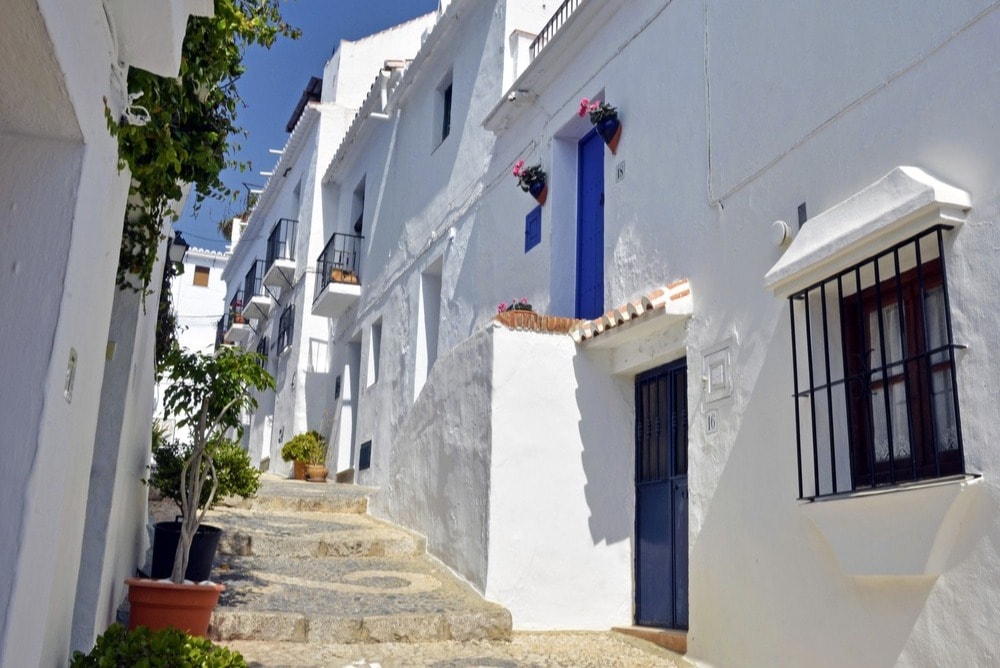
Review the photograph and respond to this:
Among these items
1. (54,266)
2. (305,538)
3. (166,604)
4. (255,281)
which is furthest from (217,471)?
(255,281)

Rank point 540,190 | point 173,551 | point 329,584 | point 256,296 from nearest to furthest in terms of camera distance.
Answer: point 173,551, point 329,584, point 540,190, point 256,296

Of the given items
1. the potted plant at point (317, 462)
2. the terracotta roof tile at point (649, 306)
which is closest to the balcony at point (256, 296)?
the potted plant at point (317, 462)

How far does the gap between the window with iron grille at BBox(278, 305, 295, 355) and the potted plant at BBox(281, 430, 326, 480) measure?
2845mm

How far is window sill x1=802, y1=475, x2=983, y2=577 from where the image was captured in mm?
4129

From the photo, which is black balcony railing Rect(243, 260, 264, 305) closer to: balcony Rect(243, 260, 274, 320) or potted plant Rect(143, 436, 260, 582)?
balcony Rect(243, 260, 274, 320)

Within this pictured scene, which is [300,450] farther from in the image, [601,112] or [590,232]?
[601,112]

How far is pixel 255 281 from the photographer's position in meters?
21.2

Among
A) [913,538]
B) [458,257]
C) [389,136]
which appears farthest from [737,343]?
[389,136]

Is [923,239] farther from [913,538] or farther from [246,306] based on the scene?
[246,306]

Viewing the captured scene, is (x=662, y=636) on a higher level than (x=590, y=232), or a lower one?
lower

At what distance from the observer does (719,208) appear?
6.36 m

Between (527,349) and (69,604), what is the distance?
14.2ft

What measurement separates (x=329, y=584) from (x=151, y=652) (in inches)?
137

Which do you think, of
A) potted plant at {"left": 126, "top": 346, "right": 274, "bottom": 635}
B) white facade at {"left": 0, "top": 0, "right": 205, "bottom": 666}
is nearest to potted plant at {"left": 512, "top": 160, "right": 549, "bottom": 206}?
potted plant at {"left": 126, "top": 346, "right": 274, "bottom": 635}
